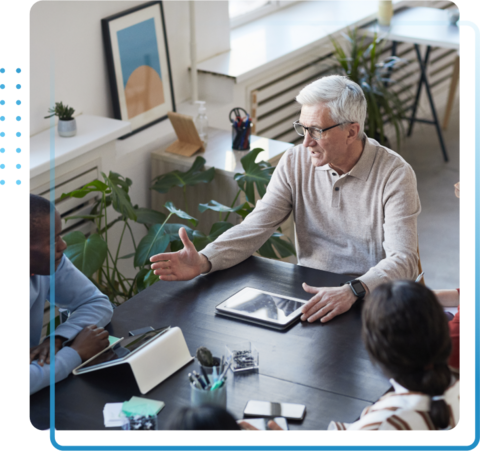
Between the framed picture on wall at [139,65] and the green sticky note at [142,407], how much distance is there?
1940 millimetres

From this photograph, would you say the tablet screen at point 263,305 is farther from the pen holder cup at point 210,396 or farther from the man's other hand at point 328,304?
the pen holder cup at point 210,396

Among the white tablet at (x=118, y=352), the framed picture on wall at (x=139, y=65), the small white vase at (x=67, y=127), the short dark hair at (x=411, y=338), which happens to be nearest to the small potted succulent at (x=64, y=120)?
the small white vase at (x=67, y=127)

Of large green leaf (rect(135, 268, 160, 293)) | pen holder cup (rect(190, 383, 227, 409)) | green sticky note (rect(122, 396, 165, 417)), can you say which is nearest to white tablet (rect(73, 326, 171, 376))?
green sticky note (rect(122, 396, 165, 417))

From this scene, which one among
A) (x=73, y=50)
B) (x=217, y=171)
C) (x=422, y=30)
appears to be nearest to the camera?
(x=73, y=50)

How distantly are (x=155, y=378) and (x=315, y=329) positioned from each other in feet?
1.53

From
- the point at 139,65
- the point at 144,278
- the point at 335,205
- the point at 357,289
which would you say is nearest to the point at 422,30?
the point at 139,65

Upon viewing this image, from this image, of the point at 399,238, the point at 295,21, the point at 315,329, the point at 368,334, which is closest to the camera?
the point at 368,334

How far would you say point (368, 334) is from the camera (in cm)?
116

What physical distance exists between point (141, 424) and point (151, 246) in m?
1.34

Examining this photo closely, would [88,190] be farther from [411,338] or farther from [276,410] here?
[411,338]

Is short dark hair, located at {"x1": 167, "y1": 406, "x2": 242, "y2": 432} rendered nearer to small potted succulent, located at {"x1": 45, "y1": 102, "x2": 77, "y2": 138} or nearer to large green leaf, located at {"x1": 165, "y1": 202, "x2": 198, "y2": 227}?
large green leaf, located at {"x1": 165, "y1": 202, "x2": 198, "y2": 227}

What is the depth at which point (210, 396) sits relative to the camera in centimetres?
139
